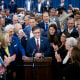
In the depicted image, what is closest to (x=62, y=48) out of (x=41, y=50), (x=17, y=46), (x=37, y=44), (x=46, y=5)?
(x=41, y=50)

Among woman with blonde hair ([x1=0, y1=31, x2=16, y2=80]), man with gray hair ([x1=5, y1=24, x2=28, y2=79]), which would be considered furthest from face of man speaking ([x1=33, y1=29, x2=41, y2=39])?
woman with blonde hair ([x1=0, y1=31, x2=16, y2=80])

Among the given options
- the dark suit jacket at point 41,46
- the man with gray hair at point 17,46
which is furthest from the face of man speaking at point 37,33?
the man with gray hair at point 17,46

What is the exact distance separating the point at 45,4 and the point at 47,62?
812 centimetres

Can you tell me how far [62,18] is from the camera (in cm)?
806

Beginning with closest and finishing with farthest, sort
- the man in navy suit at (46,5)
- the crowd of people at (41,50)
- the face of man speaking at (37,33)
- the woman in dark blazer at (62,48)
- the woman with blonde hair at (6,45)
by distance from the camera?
the crowd of people at (41,50)
the woman with blonde hair at (6,45)
the woman in dark blazer at (62,48)
the face of man speaking at (37,33)
the man in navy suit at (46,5)

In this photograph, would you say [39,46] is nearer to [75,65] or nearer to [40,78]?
[40,78]

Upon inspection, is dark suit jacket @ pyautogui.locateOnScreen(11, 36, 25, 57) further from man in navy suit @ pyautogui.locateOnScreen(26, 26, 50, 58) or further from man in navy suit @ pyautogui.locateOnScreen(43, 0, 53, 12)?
man in navy suit @ pyautogui.locateOnScreen(43, 0, 53, 12)

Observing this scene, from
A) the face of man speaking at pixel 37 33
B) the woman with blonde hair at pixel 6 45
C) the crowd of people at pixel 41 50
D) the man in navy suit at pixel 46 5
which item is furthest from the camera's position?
the man in navy suit at pixel 46 5

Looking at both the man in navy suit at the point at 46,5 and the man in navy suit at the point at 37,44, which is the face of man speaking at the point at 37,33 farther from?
the man in navy suit at the point at 46,5

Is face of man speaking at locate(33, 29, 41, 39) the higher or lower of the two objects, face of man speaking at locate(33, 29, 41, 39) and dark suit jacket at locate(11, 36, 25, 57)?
the higher

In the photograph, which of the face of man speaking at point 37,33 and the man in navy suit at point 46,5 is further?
the man in navy suit at point 46,5

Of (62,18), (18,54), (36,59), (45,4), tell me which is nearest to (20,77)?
(18,54)

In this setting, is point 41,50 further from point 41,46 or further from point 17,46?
point 17,46

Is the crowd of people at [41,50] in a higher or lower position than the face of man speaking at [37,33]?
lower
